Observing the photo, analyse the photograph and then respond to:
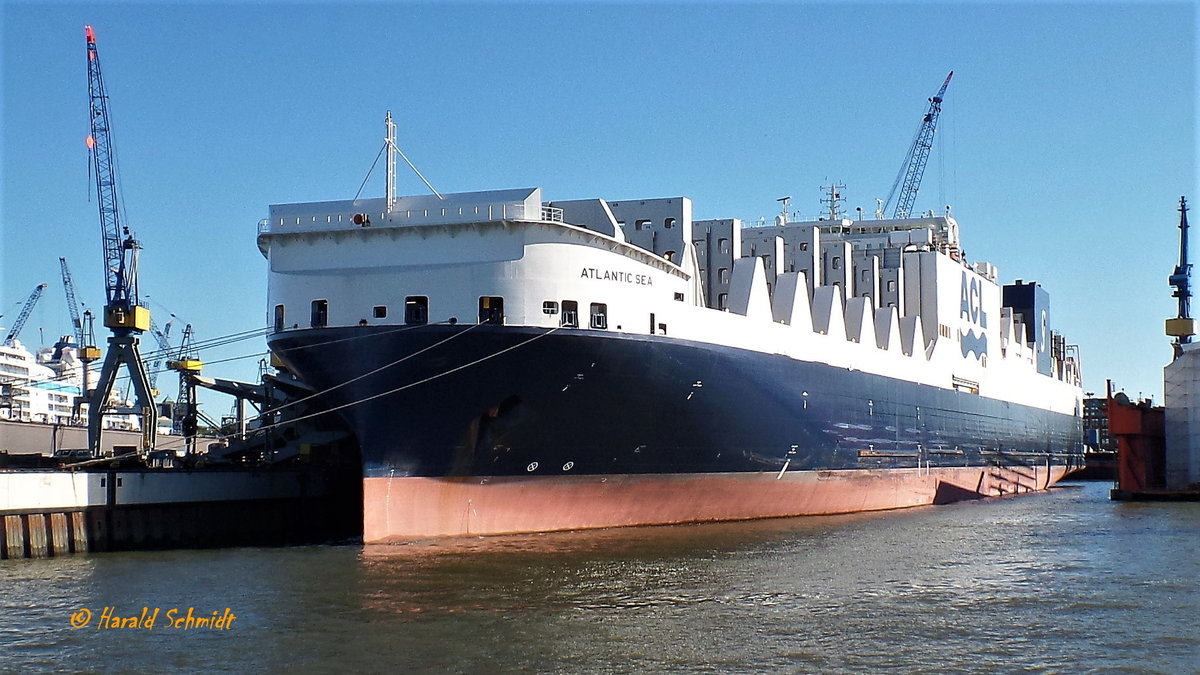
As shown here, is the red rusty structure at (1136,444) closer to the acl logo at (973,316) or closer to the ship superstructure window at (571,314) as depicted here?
the acl logo at (973,316)

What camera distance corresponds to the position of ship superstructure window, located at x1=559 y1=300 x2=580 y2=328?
25766 mm

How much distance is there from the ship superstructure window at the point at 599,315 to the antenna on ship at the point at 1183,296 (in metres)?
35.2

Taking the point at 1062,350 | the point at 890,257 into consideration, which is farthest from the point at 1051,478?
the point at 890,257

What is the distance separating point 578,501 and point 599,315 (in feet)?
13.8

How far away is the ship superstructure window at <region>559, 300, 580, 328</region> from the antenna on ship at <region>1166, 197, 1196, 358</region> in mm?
35875

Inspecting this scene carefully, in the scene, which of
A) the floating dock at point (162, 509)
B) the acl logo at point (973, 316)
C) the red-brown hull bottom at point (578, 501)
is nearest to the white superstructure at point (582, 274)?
the red-brown hull bottom at point (578, 501)

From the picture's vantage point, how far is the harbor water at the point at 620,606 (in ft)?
47.0

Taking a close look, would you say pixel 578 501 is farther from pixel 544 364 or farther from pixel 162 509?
pixel 162 509

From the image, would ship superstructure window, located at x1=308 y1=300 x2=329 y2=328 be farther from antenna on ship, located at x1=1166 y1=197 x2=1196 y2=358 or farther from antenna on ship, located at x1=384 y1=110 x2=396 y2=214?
antenna on ship, located at x1=1166 y1=197 x2=1196 y2=358

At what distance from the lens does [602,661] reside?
46.4ft

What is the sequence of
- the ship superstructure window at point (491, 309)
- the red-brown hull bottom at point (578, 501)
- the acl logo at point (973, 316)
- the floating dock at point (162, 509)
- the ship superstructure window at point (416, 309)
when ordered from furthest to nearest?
the acl logo at point (973, 316) → the ship superstructure window at point (416, 309) → the ship superstructure window at point (491, 309) → the red-brown hull bottom at point (578, 501) → the floating dock at point (162, 509)

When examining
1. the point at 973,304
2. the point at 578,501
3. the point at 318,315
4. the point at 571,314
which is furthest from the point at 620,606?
the point at 973,304

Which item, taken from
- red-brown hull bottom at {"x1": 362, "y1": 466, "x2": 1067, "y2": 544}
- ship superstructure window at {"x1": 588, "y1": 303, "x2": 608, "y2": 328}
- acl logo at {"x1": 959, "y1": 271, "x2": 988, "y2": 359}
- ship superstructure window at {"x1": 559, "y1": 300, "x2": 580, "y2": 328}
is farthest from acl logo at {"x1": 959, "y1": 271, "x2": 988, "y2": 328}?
ship superstructure window at {"x1": 559, "y1": 300, "x2": 580, "y2": 328}

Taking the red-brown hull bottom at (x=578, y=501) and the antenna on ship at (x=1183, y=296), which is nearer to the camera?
the red-brown hull bottom at (x=578, y=501)
